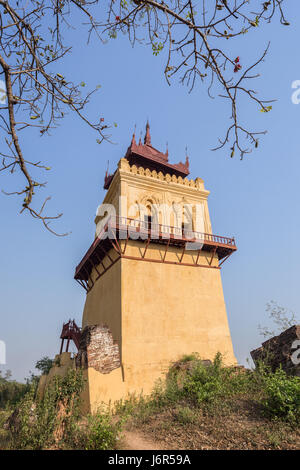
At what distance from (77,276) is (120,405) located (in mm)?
9309

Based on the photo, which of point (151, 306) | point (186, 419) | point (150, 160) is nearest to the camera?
point (186, 419)

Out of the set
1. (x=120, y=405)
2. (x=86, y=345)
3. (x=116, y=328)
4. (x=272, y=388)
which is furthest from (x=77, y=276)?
(x=272, y=388)

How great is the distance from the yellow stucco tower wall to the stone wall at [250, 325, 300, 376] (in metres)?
2.56

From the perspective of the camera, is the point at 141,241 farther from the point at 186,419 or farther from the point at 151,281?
the point at 186,419

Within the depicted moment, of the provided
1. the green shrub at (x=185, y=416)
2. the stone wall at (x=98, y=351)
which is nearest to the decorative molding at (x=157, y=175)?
the stone wall at (x=98, y=351)

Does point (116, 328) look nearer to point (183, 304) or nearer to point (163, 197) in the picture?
point (183, 304)

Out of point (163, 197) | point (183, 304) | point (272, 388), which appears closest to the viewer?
point (272, 388)

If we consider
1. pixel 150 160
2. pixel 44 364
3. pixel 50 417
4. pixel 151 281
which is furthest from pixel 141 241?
pixel 44 364

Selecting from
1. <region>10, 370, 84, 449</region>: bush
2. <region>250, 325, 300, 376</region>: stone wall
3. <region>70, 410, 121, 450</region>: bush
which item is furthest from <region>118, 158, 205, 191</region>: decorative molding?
<region>70, 410, 121, 450</region>: bush

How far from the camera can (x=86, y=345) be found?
952 centimetres

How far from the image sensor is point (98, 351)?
31.8 ft

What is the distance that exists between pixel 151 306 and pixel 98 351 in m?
3.21

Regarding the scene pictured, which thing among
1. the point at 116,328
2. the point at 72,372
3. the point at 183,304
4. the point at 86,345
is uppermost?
the point at 183,304

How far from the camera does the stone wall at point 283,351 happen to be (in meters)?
8.66
